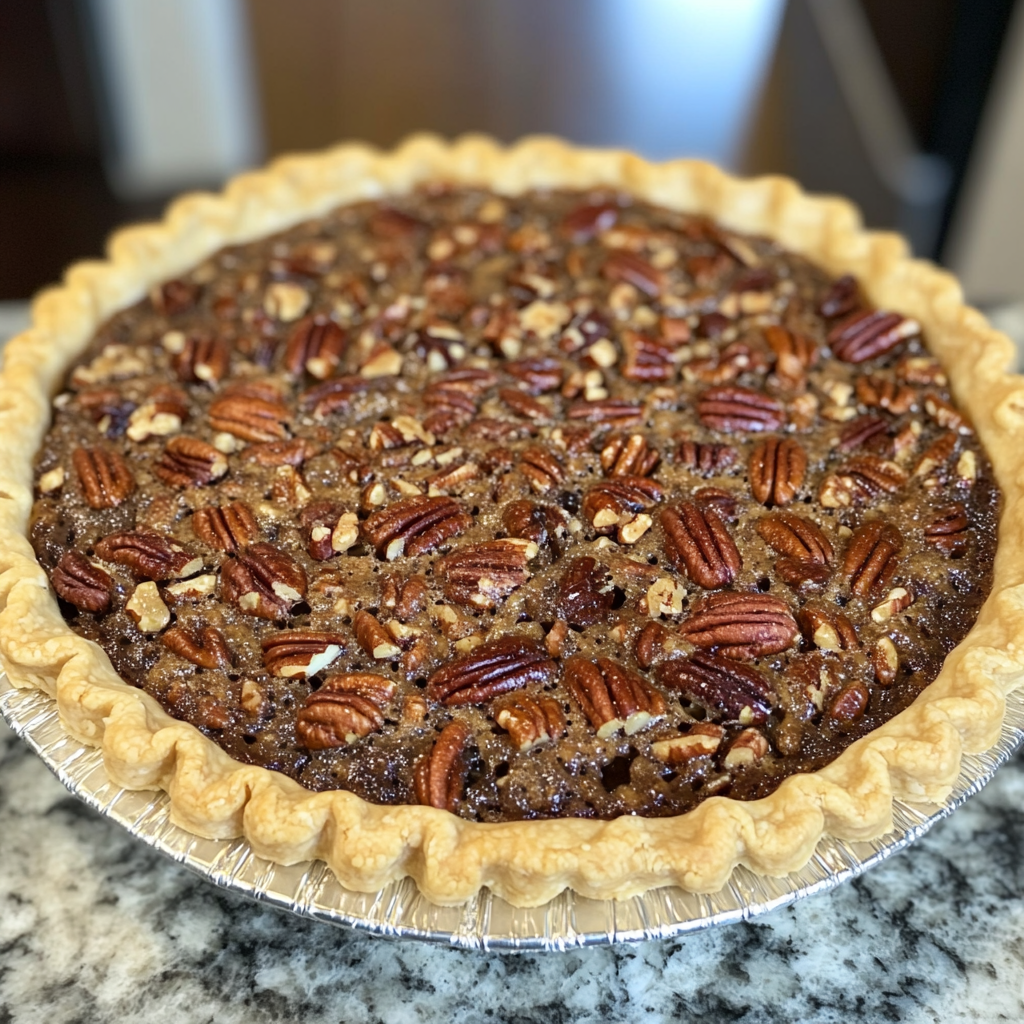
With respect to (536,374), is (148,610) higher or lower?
lower

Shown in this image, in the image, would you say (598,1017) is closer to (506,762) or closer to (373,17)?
(506,762)

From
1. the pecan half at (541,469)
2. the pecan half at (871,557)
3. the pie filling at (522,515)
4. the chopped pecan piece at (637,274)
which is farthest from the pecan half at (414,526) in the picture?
the chopped pecan piece at (637,274)

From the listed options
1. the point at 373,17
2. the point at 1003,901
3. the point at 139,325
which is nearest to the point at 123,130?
the point at 373,17

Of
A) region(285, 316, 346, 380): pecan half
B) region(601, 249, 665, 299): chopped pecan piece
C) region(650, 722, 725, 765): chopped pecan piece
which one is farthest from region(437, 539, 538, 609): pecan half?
region(601, 249, 665, 299): chopped pecan piece

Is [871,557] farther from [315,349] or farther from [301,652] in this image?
[315,349]

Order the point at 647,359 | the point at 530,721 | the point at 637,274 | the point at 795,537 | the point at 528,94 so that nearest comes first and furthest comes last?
the point at 530,721 → the point at 795,537 → the point at 647,359 → the point at 637,274 → the point at 528,94

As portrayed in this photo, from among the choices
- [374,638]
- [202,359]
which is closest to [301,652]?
[374,638]
